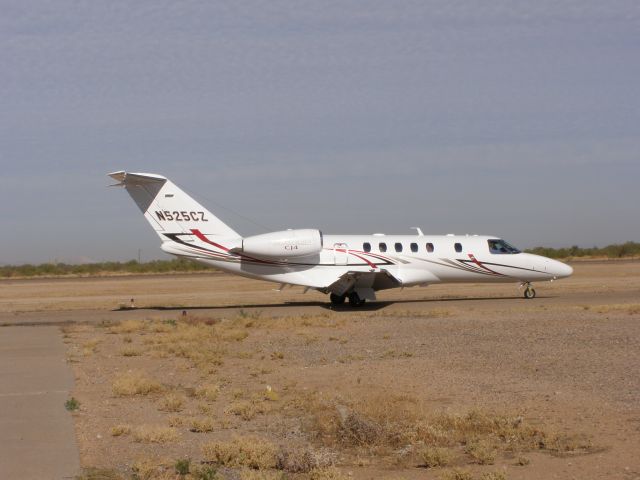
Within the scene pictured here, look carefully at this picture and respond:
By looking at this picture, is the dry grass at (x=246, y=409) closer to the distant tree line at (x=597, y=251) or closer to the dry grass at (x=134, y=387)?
the dry grass at (x=134, y=387)

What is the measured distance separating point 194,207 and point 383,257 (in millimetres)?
6815

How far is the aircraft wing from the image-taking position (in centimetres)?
2627

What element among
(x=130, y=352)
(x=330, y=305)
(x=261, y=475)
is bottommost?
(x=261, y=475)

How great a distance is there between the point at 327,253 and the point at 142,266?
163 feet

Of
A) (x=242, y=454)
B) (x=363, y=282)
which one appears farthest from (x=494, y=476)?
(x=363, y=282)

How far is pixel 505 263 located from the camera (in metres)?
28.9

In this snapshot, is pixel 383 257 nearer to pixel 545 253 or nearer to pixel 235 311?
pixel 235 311

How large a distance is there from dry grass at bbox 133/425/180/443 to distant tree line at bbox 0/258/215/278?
190ft

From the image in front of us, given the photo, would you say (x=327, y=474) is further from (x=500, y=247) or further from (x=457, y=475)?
(x=500, y=247)

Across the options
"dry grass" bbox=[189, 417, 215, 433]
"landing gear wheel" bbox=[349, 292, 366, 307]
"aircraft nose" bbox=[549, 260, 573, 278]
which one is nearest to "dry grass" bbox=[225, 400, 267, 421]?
"dry grass" bbox=[189, 417, 215, 433]

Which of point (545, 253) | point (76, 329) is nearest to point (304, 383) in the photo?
point (76, 329)

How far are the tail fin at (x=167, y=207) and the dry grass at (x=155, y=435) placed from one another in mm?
17263

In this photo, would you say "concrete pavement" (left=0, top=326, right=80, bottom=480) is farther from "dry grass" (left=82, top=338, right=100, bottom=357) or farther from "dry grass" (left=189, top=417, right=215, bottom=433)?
"dry grass" (left=189, top=417, right=215, bottom=433)

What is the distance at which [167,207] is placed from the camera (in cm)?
2573
